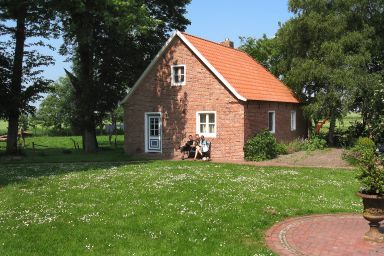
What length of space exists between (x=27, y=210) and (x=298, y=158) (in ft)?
57.1

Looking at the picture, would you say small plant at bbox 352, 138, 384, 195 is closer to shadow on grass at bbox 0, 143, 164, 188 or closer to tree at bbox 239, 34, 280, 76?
shadow on grass at bbox 0, 143, 164, 188

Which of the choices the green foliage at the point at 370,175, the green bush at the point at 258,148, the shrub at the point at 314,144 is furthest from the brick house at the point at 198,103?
the green foliage at the point at 370,175

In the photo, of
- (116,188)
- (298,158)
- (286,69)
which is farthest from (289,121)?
(116,188)

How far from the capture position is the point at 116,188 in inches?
619

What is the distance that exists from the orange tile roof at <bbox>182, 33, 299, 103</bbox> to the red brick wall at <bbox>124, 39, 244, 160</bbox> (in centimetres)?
80

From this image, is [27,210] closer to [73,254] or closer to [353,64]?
[73,254]

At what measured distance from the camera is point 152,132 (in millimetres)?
29797

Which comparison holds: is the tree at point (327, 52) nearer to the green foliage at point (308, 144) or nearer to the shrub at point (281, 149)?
the green foliage at point (308, 144)

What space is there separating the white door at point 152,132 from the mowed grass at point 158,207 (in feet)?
30.2

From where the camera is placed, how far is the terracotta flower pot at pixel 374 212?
948cm

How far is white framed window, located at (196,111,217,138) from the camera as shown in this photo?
27453 mm

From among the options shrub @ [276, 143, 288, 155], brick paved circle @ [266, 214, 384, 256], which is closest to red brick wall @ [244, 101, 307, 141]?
shrub @ [276, 143, 288, 155]

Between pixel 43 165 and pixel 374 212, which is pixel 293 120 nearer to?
pixel 43 165

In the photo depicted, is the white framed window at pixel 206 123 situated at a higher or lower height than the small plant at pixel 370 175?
higher
